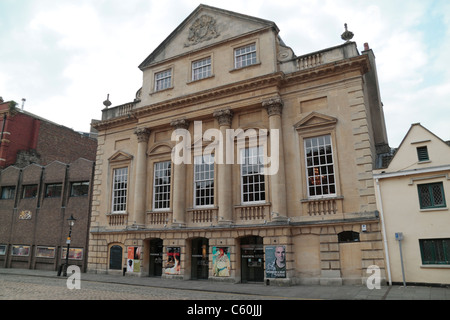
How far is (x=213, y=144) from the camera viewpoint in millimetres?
20844

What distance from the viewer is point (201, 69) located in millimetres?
22984

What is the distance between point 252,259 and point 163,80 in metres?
14.4

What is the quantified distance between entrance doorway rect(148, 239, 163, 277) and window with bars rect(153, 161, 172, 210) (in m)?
2.36

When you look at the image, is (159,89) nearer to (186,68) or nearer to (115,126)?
(186,68)

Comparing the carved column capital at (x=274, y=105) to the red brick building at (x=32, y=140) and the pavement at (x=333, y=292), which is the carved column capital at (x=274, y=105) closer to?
the pavement at (x=333, y=292)

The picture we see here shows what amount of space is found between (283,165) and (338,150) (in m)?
3.04

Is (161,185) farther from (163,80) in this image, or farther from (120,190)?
(163,80)

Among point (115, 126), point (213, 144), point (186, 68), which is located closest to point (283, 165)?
point (213, 144)

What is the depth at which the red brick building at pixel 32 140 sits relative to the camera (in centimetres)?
3198

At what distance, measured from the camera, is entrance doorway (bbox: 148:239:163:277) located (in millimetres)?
21812

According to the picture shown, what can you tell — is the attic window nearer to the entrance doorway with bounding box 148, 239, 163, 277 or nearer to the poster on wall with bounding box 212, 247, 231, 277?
the poster on wall with bounding box 212, 247, 231, 277

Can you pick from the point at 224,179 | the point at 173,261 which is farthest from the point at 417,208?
the point at 173,261

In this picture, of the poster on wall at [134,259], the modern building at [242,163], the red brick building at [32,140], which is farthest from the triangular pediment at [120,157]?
the red brick building at [32,140]

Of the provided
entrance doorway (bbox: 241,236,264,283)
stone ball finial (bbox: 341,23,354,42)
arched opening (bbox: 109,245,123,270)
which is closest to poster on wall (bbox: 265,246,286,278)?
entrance doorway (bbox: 241,236,264,283)
